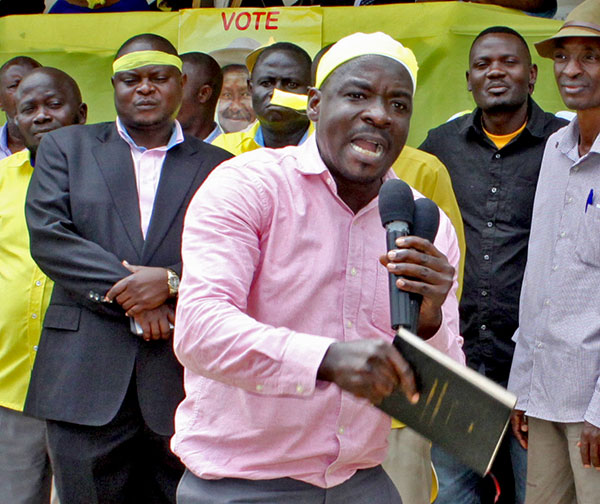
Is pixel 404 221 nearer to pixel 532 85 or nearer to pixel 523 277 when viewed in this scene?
pixel 523 277

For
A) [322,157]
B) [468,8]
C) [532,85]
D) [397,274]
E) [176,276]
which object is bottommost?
[176,276]

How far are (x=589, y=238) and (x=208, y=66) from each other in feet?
9.67

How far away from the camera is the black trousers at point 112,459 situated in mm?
3883

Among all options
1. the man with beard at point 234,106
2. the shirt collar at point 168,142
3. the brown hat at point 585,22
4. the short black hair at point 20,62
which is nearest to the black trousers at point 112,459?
the shirt collar at point 168,142

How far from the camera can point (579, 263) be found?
3922mm

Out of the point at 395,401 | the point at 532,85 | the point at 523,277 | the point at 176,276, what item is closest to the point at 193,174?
the point at 176,276

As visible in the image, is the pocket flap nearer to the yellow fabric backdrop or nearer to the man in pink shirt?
the man in pink shirt

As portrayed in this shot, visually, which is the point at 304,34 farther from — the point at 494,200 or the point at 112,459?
the point at 112,459

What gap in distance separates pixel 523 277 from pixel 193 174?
158cm

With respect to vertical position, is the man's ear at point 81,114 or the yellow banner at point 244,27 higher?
the yellow banner at point 244,27

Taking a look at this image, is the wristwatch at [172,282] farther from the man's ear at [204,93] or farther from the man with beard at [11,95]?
the man with beard at [11,95]

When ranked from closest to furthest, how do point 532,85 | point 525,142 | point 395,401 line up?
1. point 395,401
2. point 525,142
3. point 532,85

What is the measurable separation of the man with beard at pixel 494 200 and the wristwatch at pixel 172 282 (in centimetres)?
142

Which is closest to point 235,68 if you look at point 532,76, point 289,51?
point 289,51
